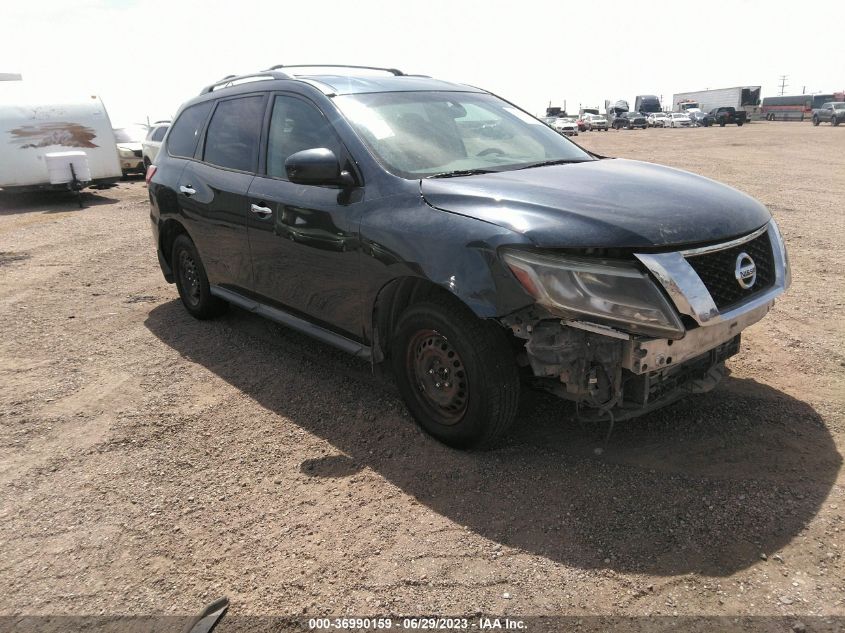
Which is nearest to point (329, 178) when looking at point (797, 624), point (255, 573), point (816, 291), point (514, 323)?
point (514, 323)

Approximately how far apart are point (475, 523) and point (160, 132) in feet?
56.0

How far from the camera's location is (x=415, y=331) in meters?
3.26

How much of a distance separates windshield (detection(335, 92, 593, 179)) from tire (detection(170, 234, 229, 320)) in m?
2.22

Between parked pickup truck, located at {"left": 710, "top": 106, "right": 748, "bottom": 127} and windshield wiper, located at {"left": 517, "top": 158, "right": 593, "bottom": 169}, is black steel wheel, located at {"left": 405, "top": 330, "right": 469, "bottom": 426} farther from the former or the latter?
parked pickup truck, located at {"left": 710, "top": 106, "right": 748, "bottom": 127}

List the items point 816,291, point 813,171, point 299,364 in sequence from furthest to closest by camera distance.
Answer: point 813,171 < point 816,291 < point 299,364

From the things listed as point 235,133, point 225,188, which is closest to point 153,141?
point 235,133

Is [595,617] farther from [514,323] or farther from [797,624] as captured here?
[514,323]

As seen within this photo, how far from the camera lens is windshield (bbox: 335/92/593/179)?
3545 mm

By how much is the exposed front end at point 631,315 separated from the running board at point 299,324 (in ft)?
3.58

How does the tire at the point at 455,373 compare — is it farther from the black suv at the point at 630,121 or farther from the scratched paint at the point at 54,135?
the black suv at the point at 630,121

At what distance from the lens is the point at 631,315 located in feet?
8.45

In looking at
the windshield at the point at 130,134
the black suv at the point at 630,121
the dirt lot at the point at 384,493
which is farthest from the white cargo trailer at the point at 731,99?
the dirt lot at the point at 384,493

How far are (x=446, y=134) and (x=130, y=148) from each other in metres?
17.2

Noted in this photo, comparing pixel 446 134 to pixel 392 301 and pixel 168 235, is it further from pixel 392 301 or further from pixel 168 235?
pixel 168 235
